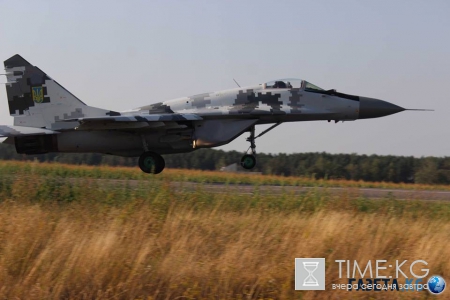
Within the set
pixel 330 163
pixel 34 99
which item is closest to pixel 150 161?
pixel 34 99

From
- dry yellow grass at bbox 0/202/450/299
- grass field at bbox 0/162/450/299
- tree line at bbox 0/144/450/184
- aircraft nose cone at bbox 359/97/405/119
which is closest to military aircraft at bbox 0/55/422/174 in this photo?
aircraft nose cone at bbox 359/97/405/119

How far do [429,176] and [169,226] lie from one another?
29.7 metres

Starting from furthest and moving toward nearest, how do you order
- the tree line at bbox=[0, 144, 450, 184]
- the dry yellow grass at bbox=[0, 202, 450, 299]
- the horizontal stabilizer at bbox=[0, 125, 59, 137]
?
the tree line at bbox=[0, 144, 450, 184] → the horizontal stabilizer at bbox=[0, 125, 59, 137] → the dry yellow grass at bbox=[0, 202, 450, 299]

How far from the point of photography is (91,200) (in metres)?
11.2

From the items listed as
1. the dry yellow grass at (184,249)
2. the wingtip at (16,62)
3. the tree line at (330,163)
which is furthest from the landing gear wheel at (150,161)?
the tree line at (330,163)

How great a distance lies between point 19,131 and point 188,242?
11.5 metres

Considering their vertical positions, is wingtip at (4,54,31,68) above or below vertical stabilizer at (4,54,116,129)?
above

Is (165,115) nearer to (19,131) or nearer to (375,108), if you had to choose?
(19,131)

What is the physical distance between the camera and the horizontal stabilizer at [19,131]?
17.8m

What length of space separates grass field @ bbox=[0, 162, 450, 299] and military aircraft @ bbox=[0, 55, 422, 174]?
624 cm

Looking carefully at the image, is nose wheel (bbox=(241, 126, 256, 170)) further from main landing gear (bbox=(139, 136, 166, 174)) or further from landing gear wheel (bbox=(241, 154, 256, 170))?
main landing gear (bbox=(139, 136, 166, 174))

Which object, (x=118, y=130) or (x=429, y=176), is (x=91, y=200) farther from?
(x=429, y=176)

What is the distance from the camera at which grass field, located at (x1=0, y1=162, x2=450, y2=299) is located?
6.80 metres

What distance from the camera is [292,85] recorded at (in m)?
18.3
